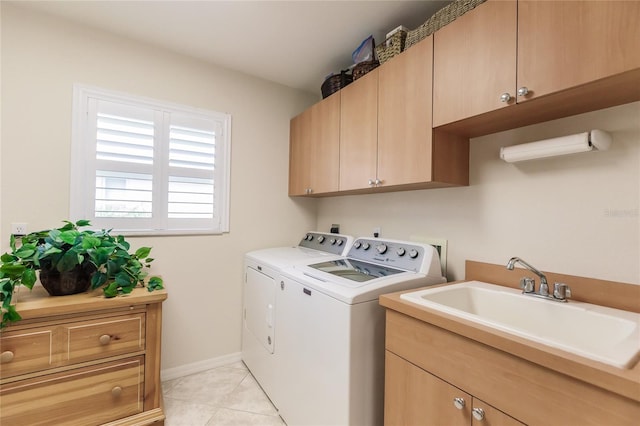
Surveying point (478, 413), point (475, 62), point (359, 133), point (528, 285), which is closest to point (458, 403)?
point (478, 413)

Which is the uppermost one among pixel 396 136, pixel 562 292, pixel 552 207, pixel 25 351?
pixel 396 136

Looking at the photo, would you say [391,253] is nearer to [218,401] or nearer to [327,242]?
[327,242]

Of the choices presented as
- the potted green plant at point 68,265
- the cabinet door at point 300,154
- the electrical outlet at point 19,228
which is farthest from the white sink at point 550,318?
the electrical outlet at point 19,228

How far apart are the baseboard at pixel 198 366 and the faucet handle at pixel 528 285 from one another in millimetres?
2195

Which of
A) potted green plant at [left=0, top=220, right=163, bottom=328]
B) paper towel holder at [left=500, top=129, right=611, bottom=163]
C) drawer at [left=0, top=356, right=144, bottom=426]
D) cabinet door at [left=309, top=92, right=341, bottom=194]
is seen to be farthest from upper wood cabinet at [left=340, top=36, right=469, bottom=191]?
drawer at [left=0, top=356, right=144, bottom=426]

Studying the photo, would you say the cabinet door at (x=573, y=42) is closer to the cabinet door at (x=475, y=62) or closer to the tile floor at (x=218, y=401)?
the cabinet door at (x=475, y=62)

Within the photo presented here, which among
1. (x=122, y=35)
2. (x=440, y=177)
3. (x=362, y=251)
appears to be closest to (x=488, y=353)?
(x=440, y=177)

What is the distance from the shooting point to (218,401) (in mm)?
1884

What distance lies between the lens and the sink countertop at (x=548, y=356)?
606 millimetres

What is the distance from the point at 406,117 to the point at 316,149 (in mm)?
903

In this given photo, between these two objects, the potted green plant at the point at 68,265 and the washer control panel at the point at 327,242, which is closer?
the potted green plant at the point at 68,265

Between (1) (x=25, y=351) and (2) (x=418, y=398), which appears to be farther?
(1) (x=25, y=351)

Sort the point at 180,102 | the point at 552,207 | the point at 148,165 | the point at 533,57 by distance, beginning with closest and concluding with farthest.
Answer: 1. the point at 533,57
2. the point at 552,207
3. the point at 148,165
4. the point at 180,102

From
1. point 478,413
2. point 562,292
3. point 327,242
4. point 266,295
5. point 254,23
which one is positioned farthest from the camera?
point 327,242
